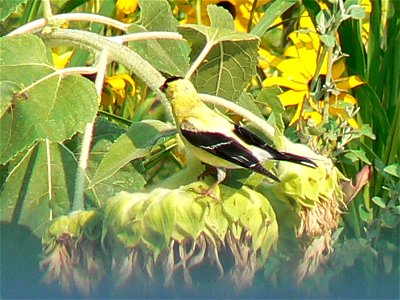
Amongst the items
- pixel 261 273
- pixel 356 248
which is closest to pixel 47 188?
pixel 261 273

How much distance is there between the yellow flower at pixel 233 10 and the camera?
1.51 meters

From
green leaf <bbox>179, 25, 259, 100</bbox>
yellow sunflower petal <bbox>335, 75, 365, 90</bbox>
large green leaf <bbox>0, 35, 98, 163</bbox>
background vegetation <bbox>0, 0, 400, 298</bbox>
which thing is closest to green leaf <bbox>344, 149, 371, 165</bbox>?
background vegetation <bbox>0, 0, 400, 298</bbox>

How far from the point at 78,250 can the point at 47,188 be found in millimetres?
288

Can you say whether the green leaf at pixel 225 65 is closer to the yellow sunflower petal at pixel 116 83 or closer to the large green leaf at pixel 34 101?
the large green leaf at pixel 34 101

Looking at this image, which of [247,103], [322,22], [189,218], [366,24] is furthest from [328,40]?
[189,218]

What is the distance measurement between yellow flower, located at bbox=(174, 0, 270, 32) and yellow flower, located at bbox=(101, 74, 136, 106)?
0.54ft

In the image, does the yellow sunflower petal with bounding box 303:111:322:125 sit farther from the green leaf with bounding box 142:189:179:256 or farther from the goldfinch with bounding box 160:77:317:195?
the green leaf with bounding box 142:189:179:256

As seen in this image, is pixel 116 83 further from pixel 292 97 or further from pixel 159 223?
pixel 159 223

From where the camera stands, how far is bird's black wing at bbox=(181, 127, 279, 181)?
0.77 metres

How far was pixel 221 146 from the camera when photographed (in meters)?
0.78

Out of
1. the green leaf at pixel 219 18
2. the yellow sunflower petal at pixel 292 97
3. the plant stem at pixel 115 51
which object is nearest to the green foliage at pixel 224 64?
the green leaf at pixel 219 18

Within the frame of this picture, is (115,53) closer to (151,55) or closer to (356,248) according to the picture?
(151,55)

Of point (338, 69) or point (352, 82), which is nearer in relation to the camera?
point (352, 82)

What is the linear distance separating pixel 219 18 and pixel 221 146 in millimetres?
295
